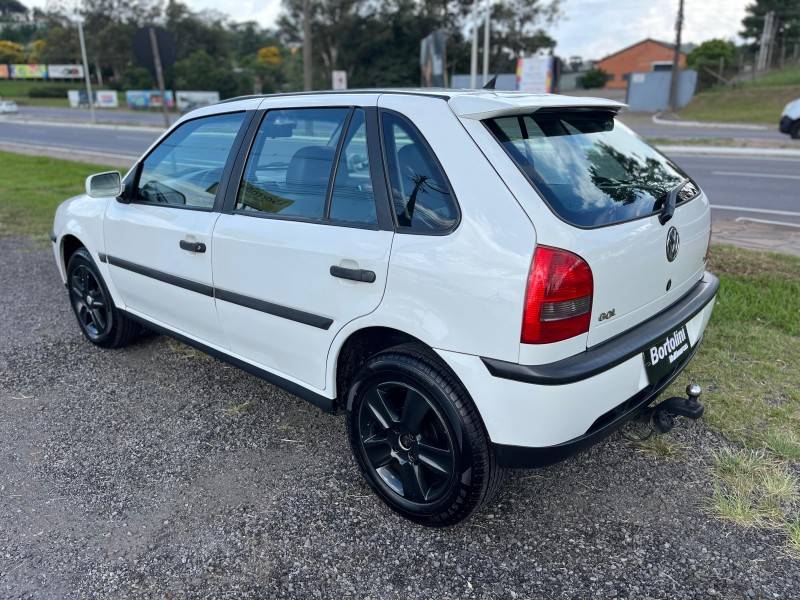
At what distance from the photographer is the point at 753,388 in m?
3.70

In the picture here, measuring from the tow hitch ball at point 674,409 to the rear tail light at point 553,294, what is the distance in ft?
3.52

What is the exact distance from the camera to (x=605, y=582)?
2355 millimetres

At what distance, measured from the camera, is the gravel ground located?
2377 mm

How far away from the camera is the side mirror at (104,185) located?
398 centimetres

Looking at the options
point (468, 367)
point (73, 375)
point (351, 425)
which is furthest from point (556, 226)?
point (73, 375)

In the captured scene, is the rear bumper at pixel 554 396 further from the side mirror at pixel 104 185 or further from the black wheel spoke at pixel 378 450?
the side mirror at pixel 104 185

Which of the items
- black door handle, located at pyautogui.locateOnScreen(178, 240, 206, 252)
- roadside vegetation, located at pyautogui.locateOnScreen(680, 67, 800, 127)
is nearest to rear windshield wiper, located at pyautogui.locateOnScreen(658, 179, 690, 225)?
black door handle, located at pyautogui.locateOnScreen(178, 240, 206, 252)

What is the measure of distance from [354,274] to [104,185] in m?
2.30

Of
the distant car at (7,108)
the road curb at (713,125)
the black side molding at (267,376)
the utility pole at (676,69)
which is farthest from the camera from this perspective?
the distant car at (7,108)

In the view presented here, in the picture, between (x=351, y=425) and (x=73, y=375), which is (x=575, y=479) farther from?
(x=73, y=375)

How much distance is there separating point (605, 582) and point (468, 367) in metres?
0.94

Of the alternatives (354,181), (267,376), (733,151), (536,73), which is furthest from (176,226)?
(536,73)

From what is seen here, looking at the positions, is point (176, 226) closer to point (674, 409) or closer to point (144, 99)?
point (674, 409)

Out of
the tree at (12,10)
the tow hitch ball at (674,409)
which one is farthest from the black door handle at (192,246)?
the tree at (12,10)
